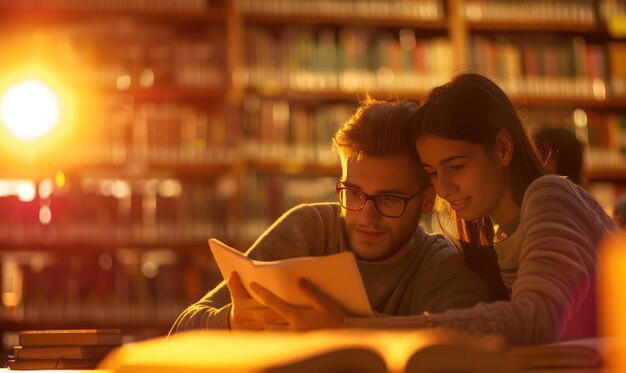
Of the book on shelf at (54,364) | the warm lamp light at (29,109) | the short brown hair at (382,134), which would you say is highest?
the warm lamp light at (29,109)

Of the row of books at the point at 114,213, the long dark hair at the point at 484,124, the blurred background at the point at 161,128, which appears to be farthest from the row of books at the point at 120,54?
the long dark hair at the point at 484,124

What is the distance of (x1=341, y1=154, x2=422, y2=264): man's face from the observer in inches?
72.8

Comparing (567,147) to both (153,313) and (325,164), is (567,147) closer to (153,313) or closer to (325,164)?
(325,164)

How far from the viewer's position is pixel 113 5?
14.5 feet

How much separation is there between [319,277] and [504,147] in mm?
568

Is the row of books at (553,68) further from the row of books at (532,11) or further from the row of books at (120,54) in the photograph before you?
the row of books at (120,54)

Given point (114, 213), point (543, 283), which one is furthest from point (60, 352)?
point (114, 213)

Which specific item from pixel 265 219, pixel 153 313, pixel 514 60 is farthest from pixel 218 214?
pixel 514 60

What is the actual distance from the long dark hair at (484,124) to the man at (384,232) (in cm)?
6

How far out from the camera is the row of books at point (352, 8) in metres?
4.55

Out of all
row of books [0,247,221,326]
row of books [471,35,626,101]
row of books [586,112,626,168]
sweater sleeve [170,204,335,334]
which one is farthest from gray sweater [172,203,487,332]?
row of books [586,112,626,168]

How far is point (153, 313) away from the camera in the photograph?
14.4ft

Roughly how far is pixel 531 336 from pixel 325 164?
316 centimetres

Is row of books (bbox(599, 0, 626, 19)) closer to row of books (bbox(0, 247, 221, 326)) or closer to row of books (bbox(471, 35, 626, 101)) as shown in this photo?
row of books (bbox(471, 35, 626, 101))
